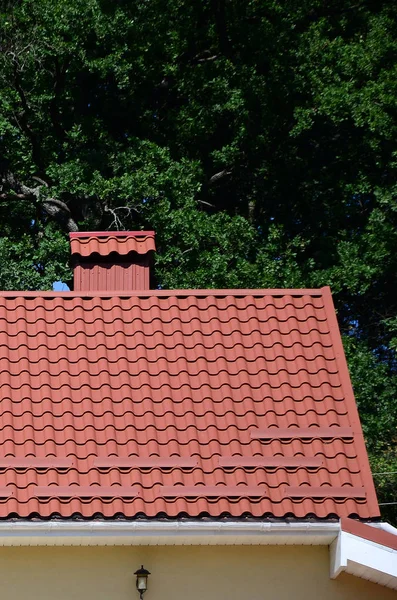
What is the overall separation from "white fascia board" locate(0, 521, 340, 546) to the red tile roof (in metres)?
0.13

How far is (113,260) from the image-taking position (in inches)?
432

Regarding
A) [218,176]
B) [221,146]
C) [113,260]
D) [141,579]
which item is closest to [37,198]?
[218,176]

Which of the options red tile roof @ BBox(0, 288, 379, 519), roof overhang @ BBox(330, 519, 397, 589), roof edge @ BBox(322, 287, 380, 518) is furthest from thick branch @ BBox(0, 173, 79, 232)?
roof overhang @ BBox(330, 519, 397, 589)

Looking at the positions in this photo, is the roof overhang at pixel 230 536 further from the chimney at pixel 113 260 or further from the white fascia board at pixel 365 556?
the chimney at pixel 113 260

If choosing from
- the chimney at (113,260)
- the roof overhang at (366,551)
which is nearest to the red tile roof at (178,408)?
the roof overhang at (366,551)

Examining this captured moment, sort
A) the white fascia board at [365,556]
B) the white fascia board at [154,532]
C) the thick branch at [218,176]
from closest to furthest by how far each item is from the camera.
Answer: the white fascia board at [365,556], the white fascia board at [154,532], the thick branch at [218,176]

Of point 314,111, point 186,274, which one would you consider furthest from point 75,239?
point 314,111

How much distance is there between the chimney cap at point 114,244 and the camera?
10.9 meters

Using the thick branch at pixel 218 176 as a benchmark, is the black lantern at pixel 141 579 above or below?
below

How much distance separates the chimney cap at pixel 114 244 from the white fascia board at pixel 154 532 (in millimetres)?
3468

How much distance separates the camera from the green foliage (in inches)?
814

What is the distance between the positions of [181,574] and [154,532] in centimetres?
47

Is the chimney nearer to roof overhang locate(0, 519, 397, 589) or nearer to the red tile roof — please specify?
the red tile roof

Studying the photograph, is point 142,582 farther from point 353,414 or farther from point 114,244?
point 114,244
